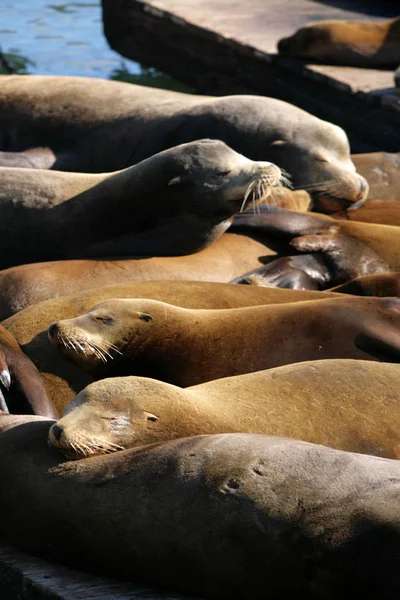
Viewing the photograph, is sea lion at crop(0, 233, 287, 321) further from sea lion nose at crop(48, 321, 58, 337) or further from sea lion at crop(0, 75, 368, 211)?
sea lion at crop(0, 75, 368, 211)

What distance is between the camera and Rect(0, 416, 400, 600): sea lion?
9.33 ft

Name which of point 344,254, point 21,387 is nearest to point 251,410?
point 21,387

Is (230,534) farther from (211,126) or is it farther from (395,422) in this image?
Result: (211,126)

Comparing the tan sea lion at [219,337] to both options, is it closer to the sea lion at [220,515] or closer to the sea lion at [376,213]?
the sea lion at [220,515]

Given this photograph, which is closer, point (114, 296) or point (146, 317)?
point (146, 317)

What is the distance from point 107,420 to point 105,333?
1.09 m

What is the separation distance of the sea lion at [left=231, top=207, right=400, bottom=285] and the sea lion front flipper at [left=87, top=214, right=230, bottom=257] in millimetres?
288

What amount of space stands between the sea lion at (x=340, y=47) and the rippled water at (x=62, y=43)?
2.12 metres

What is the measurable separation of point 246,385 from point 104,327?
85cm

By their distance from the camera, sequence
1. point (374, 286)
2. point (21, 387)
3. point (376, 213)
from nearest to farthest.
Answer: point (21, 387) → point (374, 286) → point (376, 213)

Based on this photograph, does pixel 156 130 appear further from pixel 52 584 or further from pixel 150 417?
pixel 52 584

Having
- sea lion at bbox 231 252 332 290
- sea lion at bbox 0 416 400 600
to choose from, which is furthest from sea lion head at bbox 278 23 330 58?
sea lion at bbox 0 416 400 600

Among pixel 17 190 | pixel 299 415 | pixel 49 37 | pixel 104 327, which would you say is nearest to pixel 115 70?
pixel 49 37

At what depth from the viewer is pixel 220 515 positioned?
9.96ft
